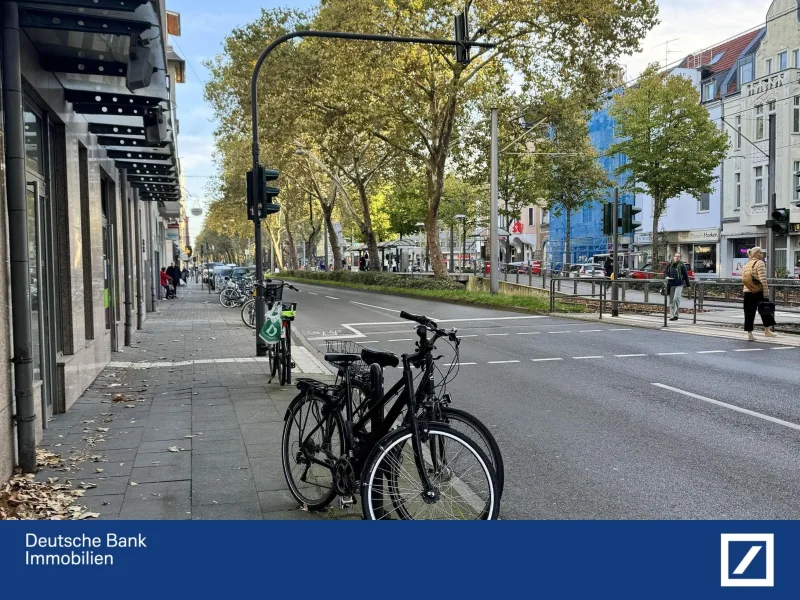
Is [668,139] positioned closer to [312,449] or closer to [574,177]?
[574,177]

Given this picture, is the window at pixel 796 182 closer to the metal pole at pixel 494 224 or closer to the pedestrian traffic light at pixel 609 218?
the metal pole at pixel 494 224

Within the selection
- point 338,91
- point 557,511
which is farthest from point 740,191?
point 557,511

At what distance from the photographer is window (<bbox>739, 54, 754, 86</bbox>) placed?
4141 cm

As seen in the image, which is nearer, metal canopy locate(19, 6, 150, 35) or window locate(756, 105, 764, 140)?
metal canopy locate(19, 6, 150, 35)

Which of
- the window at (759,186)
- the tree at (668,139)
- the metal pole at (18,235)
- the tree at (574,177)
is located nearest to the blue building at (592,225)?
the tree at (574,177)

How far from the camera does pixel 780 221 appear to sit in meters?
20.5

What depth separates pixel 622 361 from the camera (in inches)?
464

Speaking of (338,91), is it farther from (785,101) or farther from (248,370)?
(785,101)

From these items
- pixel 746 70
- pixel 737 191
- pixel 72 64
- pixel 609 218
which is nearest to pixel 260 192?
pixel 72 64

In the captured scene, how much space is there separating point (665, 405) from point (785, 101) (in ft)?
116

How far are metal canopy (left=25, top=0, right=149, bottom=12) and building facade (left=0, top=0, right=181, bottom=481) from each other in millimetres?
15

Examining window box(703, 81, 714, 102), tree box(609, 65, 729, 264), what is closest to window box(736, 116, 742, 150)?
window box(703, 81, 714, 102)

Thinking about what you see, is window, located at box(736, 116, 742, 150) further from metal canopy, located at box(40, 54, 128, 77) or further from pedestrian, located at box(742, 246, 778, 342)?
metal canopy, located at box(40, 54, 128, 77)

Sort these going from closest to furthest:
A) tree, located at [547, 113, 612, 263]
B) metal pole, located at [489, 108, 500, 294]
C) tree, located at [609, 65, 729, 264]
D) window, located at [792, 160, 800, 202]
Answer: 1. metal pole, located at [489, 108, 500, 294]
2. window, located at [792, 160, 800, 202]
3. tree, located at [609, 65, 729, 264]
4. tree, located at [547, 113, 612, 263]
